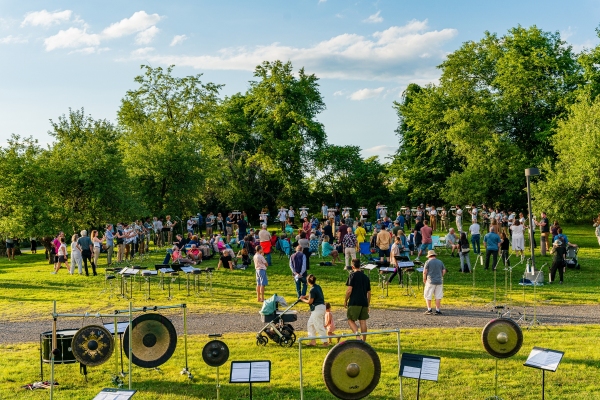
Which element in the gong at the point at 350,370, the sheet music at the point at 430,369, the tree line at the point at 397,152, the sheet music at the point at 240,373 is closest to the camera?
the gong at the point at 350,370

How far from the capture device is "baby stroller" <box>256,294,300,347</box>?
1506cm

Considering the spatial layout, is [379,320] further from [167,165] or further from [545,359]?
[167,165]

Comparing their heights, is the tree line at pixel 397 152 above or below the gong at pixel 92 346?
above

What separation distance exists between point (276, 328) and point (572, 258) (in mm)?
17950

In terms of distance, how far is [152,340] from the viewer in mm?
11805

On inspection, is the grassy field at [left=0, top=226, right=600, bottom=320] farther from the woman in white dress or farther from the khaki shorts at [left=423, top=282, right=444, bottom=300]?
the khaki shorts at [left=423, top=282, right=444, bottom=300]

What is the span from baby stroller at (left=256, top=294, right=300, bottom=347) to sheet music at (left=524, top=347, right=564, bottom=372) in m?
6.09

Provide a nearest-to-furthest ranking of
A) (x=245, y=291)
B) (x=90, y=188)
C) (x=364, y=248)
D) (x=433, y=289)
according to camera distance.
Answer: (x=433, y=289) → (x=245, y=291) → (x=364, y=248) → (x=90, y=188)

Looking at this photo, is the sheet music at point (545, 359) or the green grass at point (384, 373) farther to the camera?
the green grass at point (384, 373)

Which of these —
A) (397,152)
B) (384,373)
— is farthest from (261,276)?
(397,152)

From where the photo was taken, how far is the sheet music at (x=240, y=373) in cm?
985

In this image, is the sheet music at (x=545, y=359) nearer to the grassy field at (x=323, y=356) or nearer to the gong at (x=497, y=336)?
the gong at (x=497, y=336)

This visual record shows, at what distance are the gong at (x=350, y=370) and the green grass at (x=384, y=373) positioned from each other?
6.95ft

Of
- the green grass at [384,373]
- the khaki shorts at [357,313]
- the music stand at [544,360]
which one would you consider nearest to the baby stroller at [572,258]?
the green grass at [384,373]
